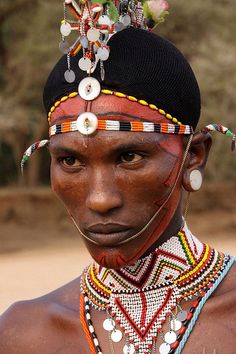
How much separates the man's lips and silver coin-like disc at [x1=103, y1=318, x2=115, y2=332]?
1.41 ft

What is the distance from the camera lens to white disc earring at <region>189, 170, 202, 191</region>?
97.0 inches

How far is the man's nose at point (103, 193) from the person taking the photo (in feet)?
7.27

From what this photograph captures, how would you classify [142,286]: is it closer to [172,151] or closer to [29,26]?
[172,151]

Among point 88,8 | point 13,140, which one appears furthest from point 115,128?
point 13,140

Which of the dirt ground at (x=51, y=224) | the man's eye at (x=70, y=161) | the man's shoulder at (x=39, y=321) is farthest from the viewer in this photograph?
the dirt ground at (x=51, y=224)

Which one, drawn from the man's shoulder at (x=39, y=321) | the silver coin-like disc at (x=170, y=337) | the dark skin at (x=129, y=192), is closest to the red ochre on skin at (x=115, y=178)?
the dark skin at (x=129, y=192)

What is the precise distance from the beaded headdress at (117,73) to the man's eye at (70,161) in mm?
90

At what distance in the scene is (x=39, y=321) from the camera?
2744mm

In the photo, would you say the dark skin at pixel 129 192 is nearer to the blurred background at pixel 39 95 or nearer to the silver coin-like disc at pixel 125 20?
the silver coin-like disc at pixel 125 20

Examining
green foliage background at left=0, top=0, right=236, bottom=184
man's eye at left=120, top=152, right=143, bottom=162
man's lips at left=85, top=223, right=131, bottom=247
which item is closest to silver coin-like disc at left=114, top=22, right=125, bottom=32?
man's eye at left=120, top=152, right=143, bottom=162

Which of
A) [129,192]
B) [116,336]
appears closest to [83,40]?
[129,192]

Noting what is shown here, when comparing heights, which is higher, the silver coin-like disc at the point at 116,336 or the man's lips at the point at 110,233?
the man's lips at the point at 110,233

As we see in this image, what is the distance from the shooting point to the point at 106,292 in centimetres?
264

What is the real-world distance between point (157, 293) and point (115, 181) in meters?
0.52
